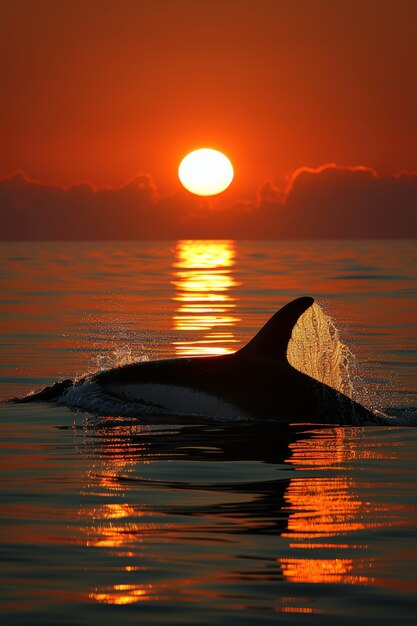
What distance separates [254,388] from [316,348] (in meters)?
2.46

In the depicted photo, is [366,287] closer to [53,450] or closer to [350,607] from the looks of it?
[53,450]

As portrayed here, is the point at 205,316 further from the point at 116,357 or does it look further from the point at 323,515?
the point at 323,515

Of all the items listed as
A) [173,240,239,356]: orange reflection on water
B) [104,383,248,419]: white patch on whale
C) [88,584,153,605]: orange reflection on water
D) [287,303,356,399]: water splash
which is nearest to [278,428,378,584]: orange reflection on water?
[88,584,153,605]: orange reflection on water

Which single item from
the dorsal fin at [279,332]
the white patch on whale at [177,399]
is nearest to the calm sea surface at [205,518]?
the white patch on whale at [177,399]

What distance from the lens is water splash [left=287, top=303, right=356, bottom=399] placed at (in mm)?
18500

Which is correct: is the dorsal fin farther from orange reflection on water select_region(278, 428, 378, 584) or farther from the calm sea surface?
orange reflection on water select_region(278, 428, 378, 584)

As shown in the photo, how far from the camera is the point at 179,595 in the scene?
360 inches

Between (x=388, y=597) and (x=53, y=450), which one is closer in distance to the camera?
(x=388, y=597)

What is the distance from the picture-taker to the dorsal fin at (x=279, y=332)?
16938 millimetres

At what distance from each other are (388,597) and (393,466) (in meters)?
5.13

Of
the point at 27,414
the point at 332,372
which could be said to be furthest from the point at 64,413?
the point at 332,372

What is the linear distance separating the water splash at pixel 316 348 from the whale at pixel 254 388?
110cm

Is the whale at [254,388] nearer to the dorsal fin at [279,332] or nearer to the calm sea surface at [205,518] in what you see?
the dorsal fin at [279,332]

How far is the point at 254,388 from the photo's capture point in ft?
55.4
